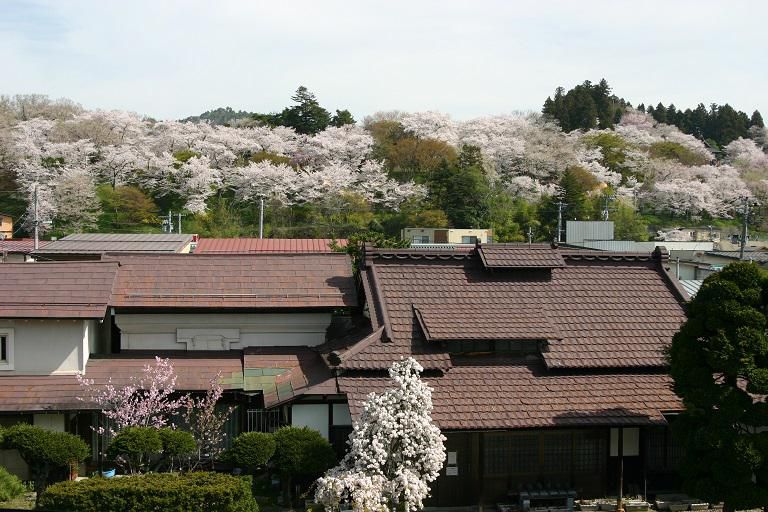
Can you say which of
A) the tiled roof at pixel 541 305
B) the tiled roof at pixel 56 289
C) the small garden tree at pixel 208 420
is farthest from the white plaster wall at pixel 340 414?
the tiled roof at pixel 56 289

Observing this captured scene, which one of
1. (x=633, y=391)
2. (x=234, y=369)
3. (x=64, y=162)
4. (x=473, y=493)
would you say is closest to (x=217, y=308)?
(x=234, y=369)

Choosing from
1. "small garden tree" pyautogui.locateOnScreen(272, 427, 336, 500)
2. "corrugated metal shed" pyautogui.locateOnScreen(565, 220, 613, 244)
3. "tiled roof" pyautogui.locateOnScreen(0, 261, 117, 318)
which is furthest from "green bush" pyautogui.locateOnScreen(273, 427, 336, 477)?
"corrugated metal shed" pyautogui.locateOnScreen(565, 220, 613, 244)

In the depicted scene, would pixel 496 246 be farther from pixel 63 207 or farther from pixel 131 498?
pixel 63 207

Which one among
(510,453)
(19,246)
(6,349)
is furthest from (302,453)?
(19,246)

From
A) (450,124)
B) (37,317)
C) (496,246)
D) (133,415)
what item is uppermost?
(450,124)

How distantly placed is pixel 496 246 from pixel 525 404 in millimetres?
4359

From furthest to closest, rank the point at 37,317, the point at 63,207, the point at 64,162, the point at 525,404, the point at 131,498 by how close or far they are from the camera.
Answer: the point at 64,162
the point at 63,207
the point at 37,317
the point at 525,404
the point at 131,498

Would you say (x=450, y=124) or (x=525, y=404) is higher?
(x=450, y=124)

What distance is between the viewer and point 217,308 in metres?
17.2

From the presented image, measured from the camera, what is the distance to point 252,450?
524 inches

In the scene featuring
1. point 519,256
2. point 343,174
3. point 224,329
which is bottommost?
point 224,329

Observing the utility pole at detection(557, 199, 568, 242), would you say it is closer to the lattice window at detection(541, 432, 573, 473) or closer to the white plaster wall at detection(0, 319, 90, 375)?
the lattice window at detection(541, 432, 573, 473)

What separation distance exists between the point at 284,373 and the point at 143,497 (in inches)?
206

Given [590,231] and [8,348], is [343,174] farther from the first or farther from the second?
[8,348]
